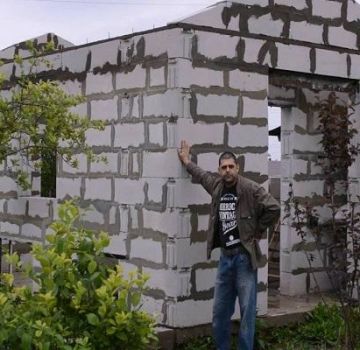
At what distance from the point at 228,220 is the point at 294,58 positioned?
2.51 m

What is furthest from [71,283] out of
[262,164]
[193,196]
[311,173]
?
[311,173]

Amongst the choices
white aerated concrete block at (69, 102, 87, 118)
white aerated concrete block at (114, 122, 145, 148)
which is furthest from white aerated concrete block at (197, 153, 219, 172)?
white aerated concrete block at (69, 102, 87, 118)

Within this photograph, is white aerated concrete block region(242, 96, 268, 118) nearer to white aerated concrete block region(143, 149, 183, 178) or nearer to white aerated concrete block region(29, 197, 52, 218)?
white aerated concrete block region(143, 149, 183, 178)

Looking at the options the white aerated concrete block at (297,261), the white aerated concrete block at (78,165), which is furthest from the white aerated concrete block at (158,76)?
the white aerated concrete block at (297,261)

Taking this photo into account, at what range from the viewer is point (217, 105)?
23.7 ft

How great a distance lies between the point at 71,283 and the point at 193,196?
12.0 feet

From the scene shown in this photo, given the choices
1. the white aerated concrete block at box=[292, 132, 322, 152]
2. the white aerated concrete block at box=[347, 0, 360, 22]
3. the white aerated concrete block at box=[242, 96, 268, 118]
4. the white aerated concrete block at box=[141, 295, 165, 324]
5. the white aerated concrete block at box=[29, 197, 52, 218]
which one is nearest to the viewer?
the white aerated concrete block at box=[141, 295, 165, 324]

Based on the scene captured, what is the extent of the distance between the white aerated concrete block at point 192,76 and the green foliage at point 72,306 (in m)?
3.54

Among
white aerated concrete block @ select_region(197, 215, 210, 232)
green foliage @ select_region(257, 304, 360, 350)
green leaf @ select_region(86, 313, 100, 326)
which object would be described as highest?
white aerated concrete block @ select_region(197, 215, 210, 232)

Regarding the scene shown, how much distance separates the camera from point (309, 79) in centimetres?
819

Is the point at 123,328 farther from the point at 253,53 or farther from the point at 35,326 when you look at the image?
the point at 253,53

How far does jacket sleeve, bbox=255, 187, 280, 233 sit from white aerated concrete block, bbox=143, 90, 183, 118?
4.23 ft

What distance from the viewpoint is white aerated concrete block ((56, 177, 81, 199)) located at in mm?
8273

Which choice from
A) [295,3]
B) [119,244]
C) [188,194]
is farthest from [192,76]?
[119,244]
